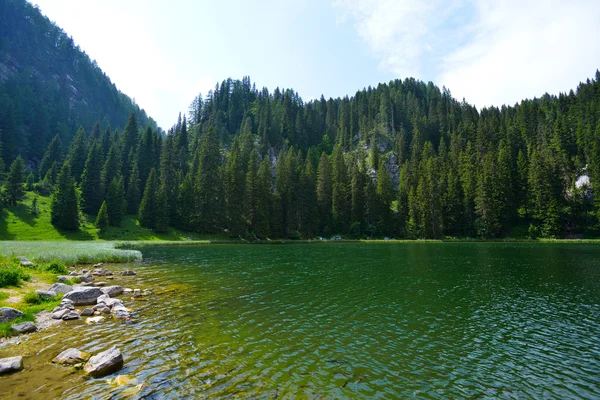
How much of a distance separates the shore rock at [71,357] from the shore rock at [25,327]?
4579mm

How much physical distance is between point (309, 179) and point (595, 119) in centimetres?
11923

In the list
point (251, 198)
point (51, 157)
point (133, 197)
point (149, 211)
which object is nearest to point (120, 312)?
point (251, 198)

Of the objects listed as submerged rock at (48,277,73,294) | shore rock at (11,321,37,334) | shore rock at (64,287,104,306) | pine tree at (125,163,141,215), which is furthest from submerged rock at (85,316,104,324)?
pine tree at (125,163,141,215)

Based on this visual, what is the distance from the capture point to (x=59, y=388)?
10000 mm

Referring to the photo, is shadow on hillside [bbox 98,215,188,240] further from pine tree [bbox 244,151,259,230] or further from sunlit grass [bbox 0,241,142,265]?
sunlit grass [bbox 0,241,142,265]

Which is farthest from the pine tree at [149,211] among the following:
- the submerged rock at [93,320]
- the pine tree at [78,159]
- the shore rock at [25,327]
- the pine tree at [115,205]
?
the shore rock at [25,327]

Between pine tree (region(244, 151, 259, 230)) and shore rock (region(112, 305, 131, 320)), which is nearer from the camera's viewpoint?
shore rock (region(112, 305, 131, 320))

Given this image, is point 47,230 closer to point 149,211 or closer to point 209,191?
point 149,211

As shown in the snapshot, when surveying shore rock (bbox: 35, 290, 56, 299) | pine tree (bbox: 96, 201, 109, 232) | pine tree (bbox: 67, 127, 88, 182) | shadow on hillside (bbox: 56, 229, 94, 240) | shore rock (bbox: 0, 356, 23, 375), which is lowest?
shore rock (bbox: 0, 356, 23, 375)

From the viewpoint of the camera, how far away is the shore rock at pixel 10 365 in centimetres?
1076

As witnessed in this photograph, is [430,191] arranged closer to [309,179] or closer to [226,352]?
[309,179]

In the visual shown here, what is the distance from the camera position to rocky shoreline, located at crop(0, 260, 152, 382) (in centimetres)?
1124

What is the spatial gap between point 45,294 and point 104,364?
14.3m

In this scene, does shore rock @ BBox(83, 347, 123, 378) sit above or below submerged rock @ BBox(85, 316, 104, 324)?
above
